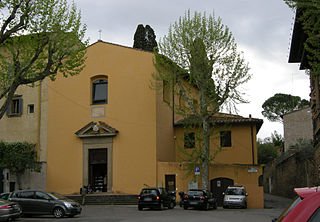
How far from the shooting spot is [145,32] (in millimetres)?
40750

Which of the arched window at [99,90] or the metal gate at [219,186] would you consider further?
the arched window at [99,90]

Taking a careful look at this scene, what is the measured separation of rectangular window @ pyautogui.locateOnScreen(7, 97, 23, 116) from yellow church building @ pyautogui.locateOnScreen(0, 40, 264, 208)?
0.22 meters

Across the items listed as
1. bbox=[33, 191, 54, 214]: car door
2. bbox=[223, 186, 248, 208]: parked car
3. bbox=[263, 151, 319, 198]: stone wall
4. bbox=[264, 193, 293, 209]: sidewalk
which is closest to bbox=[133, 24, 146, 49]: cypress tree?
bbox=[263, 151, 319, 198]: stone wall

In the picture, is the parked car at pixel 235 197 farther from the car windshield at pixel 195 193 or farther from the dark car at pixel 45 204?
the dark car at pixel 45 204

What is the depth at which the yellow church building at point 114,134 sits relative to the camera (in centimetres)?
2850

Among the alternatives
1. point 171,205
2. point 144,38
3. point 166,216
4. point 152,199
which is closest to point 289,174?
point 171,205

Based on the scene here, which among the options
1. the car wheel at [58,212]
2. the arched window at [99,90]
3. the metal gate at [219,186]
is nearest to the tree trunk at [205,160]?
the metal gate at [219,186]

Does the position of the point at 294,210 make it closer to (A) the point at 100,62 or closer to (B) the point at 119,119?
(B) the point at 119,119

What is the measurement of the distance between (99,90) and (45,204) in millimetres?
13639

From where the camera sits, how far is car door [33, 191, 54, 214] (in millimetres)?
18750

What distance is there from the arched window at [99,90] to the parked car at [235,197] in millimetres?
11796

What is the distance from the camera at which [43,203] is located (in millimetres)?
18859

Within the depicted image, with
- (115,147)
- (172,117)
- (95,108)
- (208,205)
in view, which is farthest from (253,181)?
(95,108)

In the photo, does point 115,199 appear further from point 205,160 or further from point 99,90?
point 99,90
